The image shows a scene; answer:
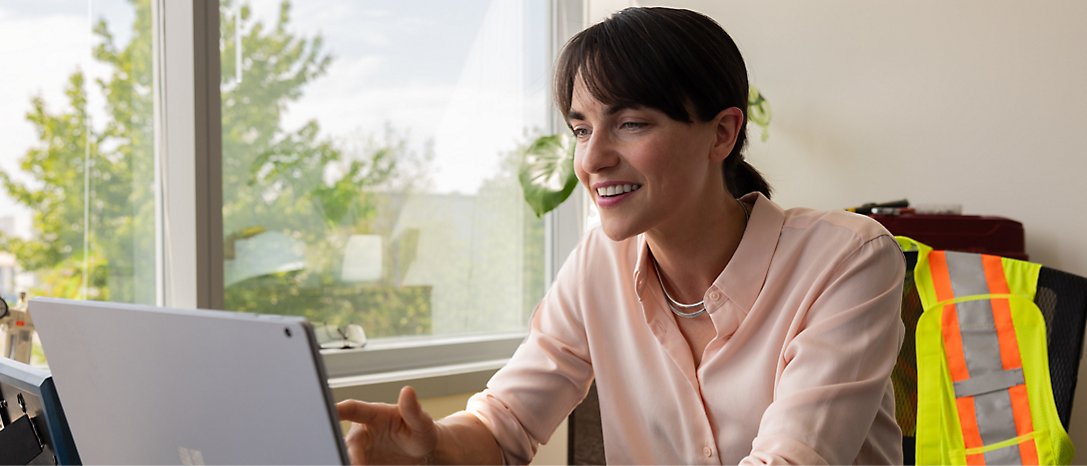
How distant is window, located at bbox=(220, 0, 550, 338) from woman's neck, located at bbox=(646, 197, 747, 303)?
4.29ft

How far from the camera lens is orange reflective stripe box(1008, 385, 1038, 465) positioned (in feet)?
5.72

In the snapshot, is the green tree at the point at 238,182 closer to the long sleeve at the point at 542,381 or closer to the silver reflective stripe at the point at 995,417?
the long sleeve at the point at 542,381

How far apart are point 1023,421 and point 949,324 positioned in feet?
0.70

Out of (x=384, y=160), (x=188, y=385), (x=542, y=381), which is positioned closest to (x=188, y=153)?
(x=384, y=160)

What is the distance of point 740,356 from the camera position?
4.36ft

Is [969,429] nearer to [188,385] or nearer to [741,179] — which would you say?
[741,179]

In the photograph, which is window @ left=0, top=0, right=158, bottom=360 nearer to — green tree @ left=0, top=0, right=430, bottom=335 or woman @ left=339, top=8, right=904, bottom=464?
green tree @ left=0, top=0, right=430, bottom=335

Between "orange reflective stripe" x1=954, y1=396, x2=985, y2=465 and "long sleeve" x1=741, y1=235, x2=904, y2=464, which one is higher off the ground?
"long sleeve" x1=741, y1=235, x2=904, y2=464

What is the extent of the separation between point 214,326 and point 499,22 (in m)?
2.36

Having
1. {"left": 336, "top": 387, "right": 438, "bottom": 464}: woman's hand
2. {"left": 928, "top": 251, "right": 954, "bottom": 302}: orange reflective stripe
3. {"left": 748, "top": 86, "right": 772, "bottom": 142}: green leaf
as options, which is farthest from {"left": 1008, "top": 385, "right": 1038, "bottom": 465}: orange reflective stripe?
{"left": 336, "top": 387, "right": 438, "bottom": 464}: woman's hand

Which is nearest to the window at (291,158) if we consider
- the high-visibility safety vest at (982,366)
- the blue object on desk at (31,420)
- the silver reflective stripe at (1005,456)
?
the blue object on desk at (31,420)

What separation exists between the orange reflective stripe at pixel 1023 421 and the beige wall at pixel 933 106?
1.31ft

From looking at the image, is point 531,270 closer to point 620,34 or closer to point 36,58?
point 36,58

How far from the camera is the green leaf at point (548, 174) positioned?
265cm
